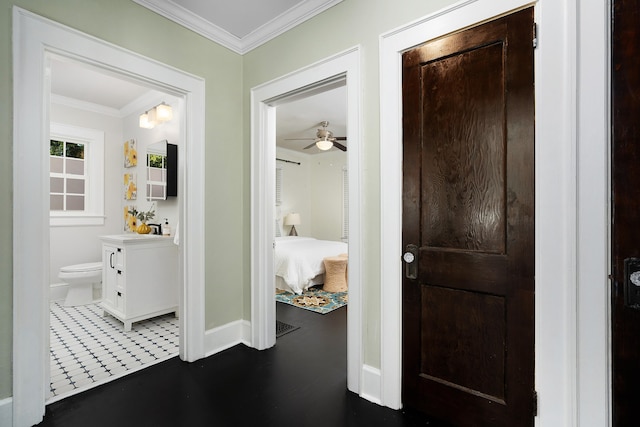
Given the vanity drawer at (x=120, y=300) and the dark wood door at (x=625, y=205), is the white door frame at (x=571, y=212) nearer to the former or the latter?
the dark wood door at (x=625, y=205)

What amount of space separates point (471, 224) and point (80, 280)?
4.17 metres

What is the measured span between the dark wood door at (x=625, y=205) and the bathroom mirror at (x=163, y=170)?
3709 millimetres

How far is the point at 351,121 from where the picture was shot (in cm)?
195

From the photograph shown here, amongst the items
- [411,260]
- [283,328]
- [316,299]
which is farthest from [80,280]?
[411,260]

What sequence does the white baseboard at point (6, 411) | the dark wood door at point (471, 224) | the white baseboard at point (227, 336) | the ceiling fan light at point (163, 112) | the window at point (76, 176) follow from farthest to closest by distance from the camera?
the window at point (76, 176), the ceiling fan light at point (163, 112), the white baseboard at point (227, 336), the white baseboard at point (6, 411), the dark wood door at point (471, 224)

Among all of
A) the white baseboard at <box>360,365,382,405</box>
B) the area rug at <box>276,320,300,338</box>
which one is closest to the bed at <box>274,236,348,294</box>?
the area rug at <box>276,320,300,338</box>

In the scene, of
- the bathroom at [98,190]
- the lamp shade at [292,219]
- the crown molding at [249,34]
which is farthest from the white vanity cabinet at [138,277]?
the lamp shade at [292,219]

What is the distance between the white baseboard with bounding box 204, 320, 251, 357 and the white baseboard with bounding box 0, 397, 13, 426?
42.9 inches

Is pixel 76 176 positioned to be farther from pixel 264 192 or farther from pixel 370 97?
pixel 370 97

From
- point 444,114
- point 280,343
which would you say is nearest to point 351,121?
point 444,114

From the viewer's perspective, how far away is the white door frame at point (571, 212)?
49.1 inches

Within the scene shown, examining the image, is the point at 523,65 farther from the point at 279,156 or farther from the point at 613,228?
the point at 279,156

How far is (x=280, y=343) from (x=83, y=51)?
2.51 meters

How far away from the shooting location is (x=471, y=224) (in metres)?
1.55
